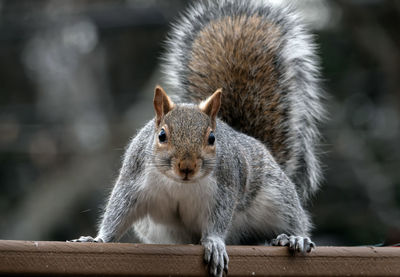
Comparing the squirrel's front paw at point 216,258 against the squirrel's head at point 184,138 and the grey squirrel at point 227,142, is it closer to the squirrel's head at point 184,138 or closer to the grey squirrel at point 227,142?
the grey squirrel at point 227,142

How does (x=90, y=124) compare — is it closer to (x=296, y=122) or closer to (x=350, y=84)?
(x=350, y=84)

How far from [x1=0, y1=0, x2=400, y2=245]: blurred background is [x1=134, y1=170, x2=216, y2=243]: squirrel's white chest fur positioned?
268 cm

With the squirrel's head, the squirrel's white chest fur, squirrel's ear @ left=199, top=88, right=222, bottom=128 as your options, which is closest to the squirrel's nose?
the squirrel's head

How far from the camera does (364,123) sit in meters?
5.18

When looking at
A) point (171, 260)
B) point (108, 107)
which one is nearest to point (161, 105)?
point (171, 260)

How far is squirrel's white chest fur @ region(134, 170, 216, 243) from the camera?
5.83 feet

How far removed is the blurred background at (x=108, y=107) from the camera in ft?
16.2

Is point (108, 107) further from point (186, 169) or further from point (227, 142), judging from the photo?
point (186, 169)

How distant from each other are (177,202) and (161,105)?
244mm

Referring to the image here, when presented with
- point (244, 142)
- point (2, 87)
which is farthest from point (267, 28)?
point (2, 87)

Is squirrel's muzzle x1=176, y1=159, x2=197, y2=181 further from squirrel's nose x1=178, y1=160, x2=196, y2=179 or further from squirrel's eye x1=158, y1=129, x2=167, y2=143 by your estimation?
squirrel's eye x1=158, y1=129, x2=167, y2=143

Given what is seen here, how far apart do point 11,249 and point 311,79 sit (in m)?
1.37

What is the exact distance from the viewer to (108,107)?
5914mm

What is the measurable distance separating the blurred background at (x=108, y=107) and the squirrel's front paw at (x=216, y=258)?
2.91m
